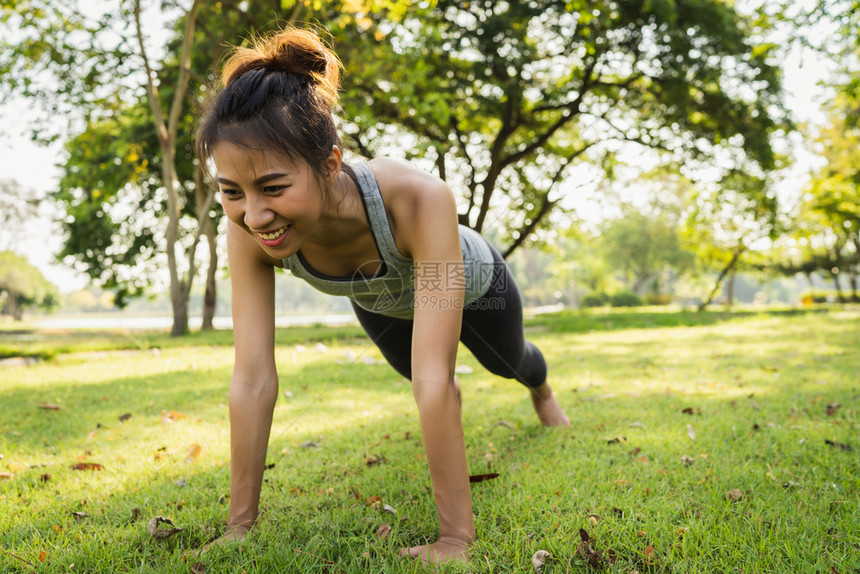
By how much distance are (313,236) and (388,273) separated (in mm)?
369

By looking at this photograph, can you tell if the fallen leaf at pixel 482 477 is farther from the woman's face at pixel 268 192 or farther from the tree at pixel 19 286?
the tree at pixel 19 286

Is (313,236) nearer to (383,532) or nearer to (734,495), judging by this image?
(383,532)

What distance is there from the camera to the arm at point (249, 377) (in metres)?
2.05

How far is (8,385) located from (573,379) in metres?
5.79

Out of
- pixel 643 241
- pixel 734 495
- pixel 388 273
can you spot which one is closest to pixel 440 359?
pixel 388 273

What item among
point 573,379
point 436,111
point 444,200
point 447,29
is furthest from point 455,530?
point 447,29

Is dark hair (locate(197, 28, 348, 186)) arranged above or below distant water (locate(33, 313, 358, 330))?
above

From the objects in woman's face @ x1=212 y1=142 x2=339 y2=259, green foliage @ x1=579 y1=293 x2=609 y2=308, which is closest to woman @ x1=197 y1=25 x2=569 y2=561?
woman's face @ x1=212 y1=142 x2=339 y2=259

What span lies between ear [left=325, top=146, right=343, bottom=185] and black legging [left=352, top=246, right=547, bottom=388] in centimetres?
105

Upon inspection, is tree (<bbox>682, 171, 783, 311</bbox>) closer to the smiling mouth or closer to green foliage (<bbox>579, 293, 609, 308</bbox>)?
green foliage (<bbox>579, 293, 609, 308</bbox>)

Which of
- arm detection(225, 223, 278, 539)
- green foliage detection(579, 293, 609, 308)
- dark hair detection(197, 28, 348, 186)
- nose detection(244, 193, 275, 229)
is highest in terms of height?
dark hair detection(197, 28, 348, 186)

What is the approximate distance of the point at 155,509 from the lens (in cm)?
226

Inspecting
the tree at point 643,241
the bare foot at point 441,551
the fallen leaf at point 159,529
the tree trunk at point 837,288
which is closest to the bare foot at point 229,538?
the fallen leaf at point 159,529

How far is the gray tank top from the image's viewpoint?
202cm
